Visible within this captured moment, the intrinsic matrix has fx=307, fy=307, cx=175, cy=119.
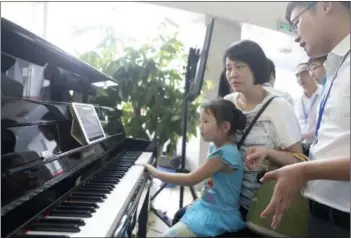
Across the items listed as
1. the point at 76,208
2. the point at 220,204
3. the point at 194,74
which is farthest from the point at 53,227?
the point at 194,74

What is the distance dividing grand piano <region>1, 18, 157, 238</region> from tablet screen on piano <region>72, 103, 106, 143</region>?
0.11ft

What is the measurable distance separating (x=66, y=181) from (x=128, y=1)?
2.45m

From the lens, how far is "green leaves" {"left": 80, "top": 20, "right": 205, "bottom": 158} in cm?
250

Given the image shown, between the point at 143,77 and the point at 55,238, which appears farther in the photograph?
the point at 143,77

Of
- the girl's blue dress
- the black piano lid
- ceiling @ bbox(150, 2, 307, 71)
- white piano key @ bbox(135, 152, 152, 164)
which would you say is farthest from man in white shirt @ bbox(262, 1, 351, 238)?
ceiling @ bbox(150, 2, 307, 71)

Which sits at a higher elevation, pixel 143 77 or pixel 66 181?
pixel 143 77

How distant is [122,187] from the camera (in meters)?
1.09

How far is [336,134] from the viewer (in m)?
0.81

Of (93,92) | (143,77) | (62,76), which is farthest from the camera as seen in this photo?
(143,77)

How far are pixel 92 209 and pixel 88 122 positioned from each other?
583 mm

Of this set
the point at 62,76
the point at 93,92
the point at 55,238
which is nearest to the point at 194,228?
the point at 55,238

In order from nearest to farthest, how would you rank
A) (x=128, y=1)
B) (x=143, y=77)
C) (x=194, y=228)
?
(x=194, y=228) → (x=143, y=77) → (x=128, y=1)

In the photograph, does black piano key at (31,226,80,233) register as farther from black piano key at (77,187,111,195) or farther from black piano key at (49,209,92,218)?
black piano key at (77,187,111,195)

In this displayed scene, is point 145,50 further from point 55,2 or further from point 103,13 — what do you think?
point 55,2
